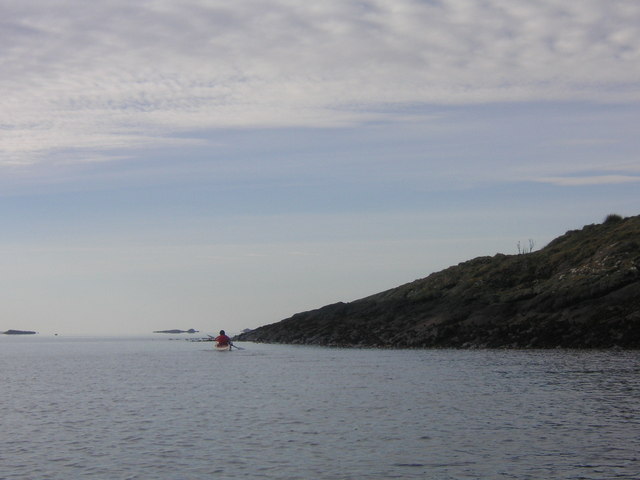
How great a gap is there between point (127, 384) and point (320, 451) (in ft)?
116

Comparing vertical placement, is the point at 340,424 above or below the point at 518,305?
below

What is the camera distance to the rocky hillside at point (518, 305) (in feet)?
278

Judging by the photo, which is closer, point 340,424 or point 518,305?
point 340,424

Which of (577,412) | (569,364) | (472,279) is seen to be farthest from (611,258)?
(577,412)

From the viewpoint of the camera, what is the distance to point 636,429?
33125 millimetres

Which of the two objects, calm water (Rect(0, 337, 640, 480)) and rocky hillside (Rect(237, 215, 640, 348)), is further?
rocky hillside (Rect(237, 215, 640, 348))

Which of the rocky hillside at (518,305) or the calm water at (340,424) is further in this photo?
the rocky hillside at (518,305)

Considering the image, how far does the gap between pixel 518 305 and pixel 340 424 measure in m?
62.9

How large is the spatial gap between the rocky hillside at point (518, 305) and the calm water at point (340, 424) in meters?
17.4

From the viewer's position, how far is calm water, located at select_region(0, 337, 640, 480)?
27328mm

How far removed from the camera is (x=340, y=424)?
37.2m

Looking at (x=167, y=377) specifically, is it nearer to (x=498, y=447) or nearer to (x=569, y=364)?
(x=569, y=364)

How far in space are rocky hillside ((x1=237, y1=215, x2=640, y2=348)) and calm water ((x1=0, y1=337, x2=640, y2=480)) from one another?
1735 cm

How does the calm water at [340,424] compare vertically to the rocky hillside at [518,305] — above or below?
below
